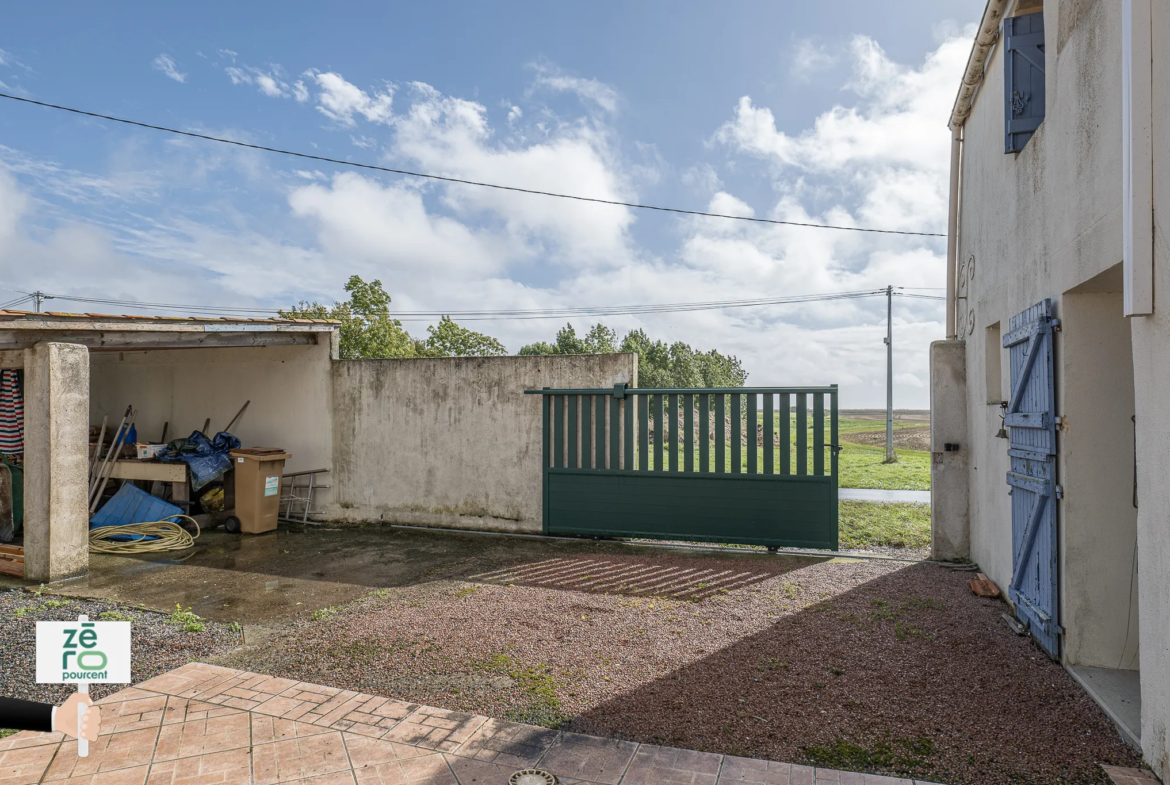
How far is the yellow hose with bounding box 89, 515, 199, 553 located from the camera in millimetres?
7309

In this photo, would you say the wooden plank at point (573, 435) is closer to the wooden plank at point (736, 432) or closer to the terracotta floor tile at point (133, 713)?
the wooden plank at point (736, 432)

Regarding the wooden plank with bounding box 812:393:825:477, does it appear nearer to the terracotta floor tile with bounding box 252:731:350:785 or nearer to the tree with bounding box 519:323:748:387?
the terracotta floor tile with bounding box 252:731:350:785

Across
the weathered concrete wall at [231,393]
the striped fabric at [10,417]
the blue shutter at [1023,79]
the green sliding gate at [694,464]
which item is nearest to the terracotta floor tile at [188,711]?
the green sliding gate at [694,464]

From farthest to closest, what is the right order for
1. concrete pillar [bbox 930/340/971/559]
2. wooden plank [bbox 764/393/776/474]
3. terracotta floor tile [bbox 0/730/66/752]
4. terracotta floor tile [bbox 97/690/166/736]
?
1. wooden plank [bbox 764/393/776/474]
2. concrete pillar [bbox 930/340/971/559]
3. terracotta floor tile [bbox 97/690/166/736]
4. terracotta floor tile [bbox 0/730/66/752]

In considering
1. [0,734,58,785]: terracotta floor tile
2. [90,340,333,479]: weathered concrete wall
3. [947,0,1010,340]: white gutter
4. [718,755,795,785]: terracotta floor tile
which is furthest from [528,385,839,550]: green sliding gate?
[0,734,58,785]: terracotta floor tile

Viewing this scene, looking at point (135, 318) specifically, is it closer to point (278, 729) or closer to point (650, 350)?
point (278, 729)

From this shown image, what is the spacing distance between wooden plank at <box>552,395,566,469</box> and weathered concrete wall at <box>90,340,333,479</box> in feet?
11.1

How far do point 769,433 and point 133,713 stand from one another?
5.86 metres

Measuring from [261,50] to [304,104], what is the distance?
1362 mm

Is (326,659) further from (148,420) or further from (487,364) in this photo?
(148,420)

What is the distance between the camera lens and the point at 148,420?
10.5m

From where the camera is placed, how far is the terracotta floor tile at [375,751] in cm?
282

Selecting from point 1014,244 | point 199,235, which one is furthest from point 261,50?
point 199,235

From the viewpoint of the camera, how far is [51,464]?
5988mm
